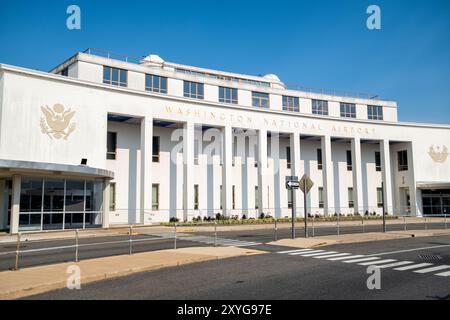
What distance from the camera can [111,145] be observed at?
37.1 m

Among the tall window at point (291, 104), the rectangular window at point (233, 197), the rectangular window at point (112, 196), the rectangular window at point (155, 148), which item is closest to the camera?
the rectangular window at point (112, 196)

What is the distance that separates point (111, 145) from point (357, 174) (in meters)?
28.1

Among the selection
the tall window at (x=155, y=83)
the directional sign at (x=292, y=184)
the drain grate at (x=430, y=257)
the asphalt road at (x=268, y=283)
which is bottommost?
the drain grate at (x=430, y=257)

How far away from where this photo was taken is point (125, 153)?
37531 millimetres

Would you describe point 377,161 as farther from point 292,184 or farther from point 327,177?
point 292,184

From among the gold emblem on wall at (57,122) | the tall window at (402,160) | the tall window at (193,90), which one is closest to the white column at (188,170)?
the tall window at (193,90)

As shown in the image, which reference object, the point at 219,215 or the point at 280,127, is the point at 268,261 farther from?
the point at 280,127

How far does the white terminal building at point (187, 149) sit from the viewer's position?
28.6m

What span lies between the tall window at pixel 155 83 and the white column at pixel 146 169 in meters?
5.34

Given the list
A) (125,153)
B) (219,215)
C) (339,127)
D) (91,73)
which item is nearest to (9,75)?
(91,73)

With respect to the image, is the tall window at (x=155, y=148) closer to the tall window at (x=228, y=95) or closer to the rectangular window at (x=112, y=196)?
the rectangular window at (x=112, y=196)

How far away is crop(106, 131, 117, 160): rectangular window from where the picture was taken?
120 ft

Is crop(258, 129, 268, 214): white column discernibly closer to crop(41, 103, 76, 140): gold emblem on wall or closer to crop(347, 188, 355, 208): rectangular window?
crop(347, 188, 355, 208): rectangular window

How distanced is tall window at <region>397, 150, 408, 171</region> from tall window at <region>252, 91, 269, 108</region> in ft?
65.1
